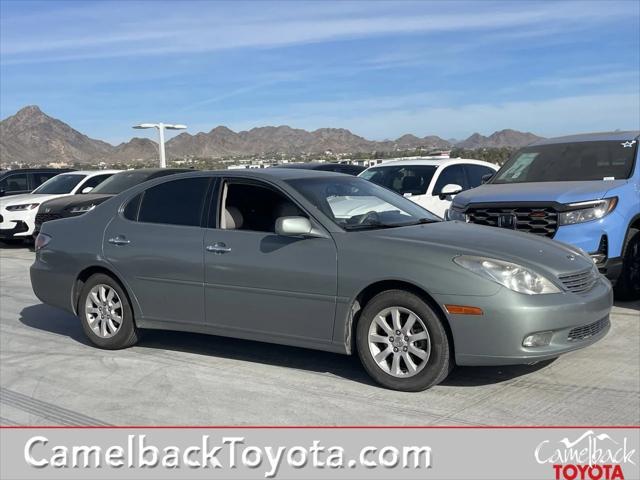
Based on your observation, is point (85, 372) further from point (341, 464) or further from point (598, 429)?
point (598, 429)

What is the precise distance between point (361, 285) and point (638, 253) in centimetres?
420

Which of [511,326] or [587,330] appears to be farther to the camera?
[587,330]

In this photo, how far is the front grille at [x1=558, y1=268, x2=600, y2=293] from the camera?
5.48m

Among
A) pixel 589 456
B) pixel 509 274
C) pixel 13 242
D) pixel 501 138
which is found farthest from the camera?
pixel 501 138

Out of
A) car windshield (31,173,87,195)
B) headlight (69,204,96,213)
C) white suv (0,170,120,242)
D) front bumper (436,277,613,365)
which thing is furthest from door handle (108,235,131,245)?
car windshield (31,173,87,195)

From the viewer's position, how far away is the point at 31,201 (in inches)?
626

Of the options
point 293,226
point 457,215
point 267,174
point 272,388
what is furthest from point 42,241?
point 457,215

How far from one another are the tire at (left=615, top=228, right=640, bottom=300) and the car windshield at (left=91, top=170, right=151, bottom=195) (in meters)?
9.39

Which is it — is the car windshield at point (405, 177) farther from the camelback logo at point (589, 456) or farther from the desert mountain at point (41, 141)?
the desert mountain at point (41, 141)

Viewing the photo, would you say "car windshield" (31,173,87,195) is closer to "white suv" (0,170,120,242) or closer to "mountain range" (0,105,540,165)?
"white suv" (0,170,120,242)

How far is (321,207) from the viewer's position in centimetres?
605

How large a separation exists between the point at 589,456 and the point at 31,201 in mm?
13996

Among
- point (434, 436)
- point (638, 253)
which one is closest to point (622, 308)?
point (638, 253)

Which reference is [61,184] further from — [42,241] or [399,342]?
[399,342]
